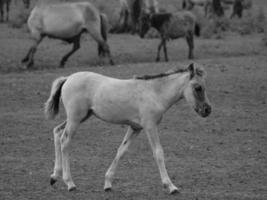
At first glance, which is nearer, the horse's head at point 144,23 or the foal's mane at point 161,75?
the foal's mane at point 161,75

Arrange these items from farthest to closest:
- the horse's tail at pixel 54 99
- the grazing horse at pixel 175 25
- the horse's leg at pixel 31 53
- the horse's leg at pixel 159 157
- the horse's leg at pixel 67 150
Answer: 1. the grazing horse at pixel 175 25
2. the horse's leg at pixel 31 53
3. the horse's tail at pixel 54 99
4. the horse's leg at pixel 67 150
5. the horse's leg at pixel 159 157

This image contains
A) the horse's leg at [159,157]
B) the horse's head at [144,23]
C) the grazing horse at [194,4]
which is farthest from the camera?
the grazing horse at [194,4]

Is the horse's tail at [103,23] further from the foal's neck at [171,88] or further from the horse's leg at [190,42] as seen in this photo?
the foal's neck at [171,88]

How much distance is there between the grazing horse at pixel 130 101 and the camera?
8.20 metres

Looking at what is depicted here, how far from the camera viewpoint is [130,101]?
8.28m

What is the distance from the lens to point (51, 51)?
835 inches

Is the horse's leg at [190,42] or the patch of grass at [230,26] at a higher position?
the horse's leg at [190,42]

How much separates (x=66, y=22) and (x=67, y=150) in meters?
11.1

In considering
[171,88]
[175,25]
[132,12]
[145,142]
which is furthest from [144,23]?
[171,88]


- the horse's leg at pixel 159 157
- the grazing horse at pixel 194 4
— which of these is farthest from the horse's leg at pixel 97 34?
the grazing horse at pixel 194 4

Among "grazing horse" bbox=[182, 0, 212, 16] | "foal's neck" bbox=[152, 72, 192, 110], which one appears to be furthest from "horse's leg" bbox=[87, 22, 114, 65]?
"grazing horse" bbox=[182, 0, 212, 16]

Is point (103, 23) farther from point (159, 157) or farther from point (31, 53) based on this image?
point (159, 157)

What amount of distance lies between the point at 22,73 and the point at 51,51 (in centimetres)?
380

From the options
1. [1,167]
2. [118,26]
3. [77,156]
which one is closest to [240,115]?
[77,156]
